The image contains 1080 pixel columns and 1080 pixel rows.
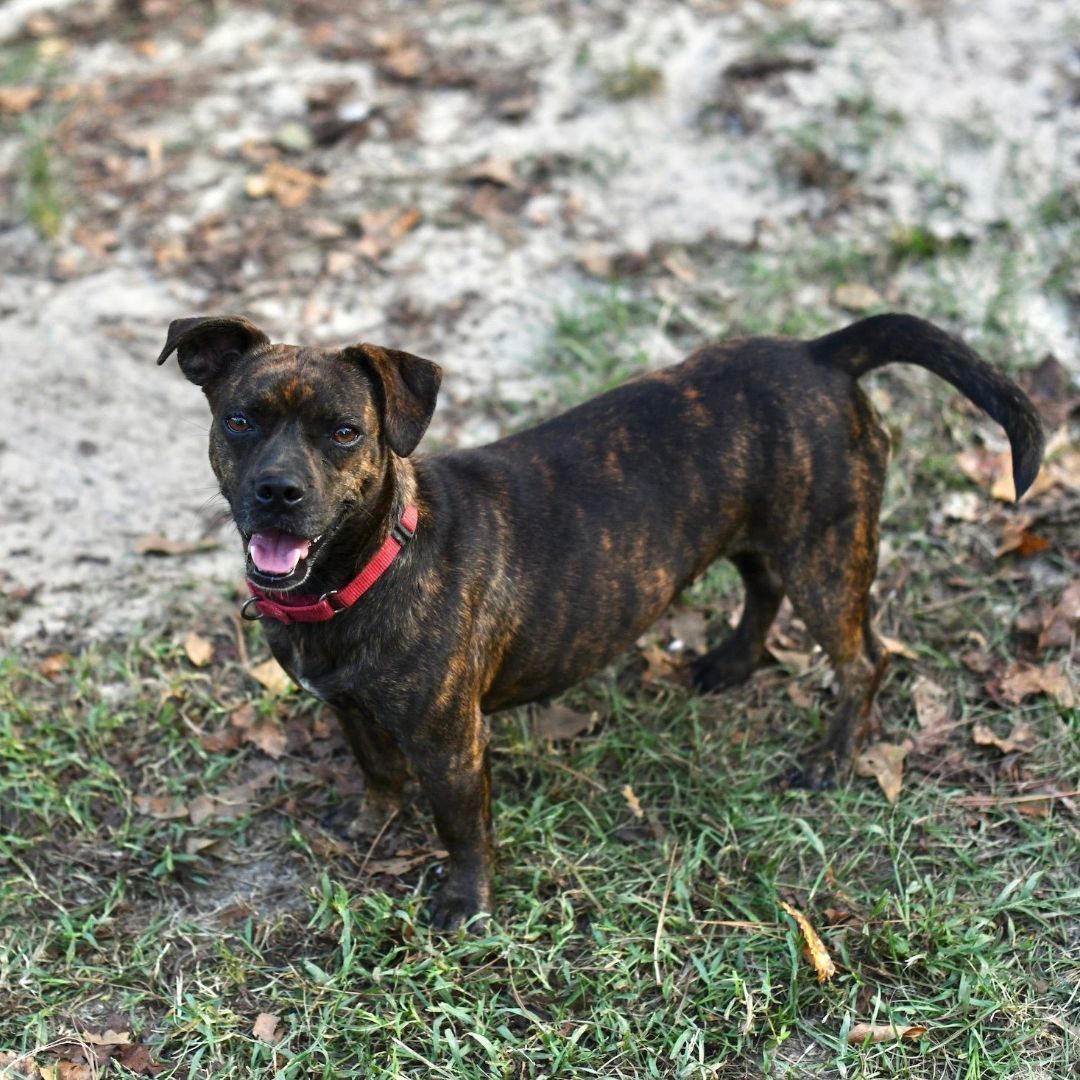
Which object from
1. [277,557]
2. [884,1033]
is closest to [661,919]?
[884,1033]

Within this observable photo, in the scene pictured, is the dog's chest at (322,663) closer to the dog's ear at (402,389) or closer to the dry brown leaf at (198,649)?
the dog's ear at (402,389)

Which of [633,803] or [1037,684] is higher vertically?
[1037,684]

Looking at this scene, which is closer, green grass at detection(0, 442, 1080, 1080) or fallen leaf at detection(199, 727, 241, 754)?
green grass at detection(0, 442, 1080, 1080)

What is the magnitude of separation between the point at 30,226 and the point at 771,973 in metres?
6.01

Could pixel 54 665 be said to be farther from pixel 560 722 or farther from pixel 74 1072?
pixel 560 722

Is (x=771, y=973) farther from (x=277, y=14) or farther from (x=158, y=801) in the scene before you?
(x=277, y=14)

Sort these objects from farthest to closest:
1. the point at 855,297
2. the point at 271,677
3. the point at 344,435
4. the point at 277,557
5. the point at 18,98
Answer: the point at 18,98
the point at 855,297
the point at 271,677
the point at 344,435
the point at 277,557

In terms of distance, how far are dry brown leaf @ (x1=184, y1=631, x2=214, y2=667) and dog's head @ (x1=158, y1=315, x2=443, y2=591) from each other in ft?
5.39

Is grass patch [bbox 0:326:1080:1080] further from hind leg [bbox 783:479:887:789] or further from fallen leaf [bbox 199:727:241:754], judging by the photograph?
hind leg [bbox 783:479:887:789]

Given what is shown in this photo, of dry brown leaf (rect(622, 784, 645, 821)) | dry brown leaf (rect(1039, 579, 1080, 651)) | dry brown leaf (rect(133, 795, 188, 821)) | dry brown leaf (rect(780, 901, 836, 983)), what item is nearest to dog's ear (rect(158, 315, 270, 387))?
dry brown leaf (rect(133, 795, 188, 821))

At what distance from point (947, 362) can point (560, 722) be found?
206 centimetres

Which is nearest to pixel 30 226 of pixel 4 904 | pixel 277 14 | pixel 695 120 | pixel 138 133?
pixel 138 133

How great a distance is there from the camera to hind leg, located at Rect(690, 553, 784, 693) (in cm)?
533

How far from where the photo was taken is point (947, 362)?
4488mm
